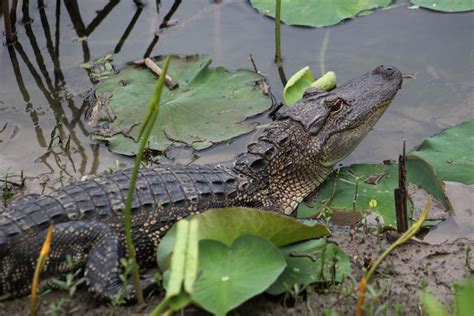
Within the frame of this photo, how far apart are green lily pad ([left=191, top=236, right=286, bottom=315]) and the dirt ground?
244mm

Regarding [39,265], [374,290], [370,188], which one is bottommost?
[370,188]

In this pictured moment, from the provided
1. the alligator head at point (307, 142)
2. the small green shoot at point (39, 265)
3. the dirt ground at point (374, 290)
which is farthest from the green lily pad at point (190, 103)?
the small green shoot at point (39, 265)

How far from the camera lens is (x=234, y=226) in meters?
3.77

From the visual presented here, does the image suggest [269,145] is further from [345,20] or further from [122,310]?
[345,20]

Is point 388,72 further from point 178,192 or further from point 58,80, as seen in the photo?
point 58,80

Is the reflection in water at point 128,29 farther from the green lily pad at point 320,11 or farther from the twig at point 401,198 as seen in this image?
the twig at point 401,198

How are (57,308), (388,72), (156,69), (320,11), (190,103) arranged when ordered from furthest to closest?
(320,11), (156,69), (190,103), (388,72), (57,308)

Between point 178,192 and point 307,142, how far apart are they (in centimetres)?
103

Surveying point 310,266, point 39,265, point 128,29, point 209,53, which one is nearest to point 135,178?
point 39,265

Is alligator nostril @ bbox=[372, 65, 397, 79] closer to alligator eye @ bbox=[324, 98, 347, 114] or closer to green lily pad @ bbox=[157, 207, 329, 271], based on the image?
alligator eye @ bbox=[324, 98, 347, 114]

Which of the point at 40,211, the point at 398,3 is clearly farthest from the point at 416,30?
the point at 40,211

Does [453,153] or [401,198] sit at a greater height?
[401,198]

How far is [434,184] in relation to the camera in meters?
4.74

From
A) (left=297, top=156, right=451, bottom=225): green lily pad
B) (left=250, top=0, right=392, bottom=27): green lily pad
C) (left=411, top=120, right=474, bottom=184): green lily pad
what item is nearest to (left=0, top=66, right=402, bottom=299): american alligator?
(left=297, top=156, right=451, bottom=225): green lily pad
